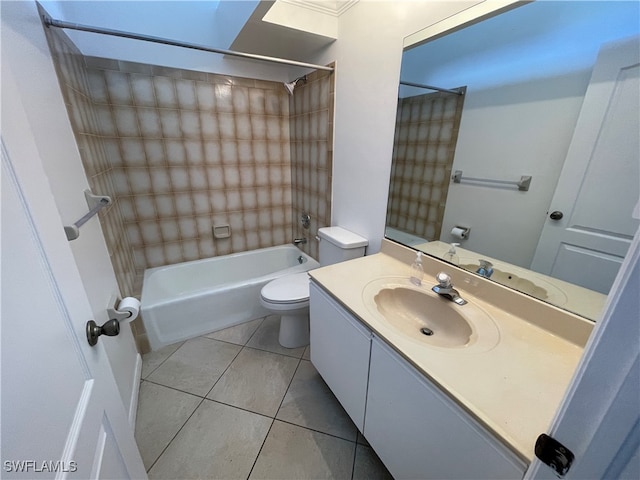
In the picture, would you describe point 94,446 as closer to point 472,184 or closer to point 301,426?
point 301,426

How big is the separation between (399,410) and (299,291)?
1021mm

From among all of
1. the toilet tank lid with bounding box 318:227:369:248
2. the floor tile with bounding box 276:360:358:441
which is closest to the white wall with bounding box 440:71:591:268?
the toilet tank lid with bounding box 318:227:369:248

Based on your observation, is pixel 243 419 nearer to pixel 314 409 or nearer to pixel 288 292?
pixel 314 409

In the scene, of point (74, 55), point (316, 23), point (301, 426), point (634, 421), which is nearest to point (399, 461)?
point (301, 426)

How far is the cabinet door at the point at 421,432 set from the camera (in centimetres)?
61

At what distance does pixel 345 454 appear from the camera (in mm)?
1227

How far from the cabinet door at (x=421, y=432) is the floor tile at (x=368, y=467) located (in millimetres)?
247

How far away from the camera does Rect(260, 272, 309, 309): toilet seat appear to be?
1.69 metres

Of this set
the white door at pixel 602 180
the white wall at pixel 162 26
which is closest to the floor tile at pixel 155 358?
the white wall at pixel 162 26

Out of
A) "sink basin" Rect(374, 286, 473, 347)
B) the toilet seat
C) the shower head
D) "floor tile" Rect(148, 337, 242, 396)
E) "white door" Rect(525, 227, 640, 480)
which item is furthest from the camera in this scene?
the shower head

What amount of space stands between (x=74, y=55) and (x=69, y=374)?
1.92 meters

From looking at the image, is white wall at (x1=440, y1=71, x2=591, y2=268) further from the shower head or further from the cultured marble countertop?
the shower head

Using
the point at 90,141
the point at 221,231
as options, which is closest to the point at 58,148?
the point at 90,141

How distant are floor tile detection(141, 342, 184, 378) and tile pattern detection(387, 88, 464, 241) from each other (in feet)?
5.82
